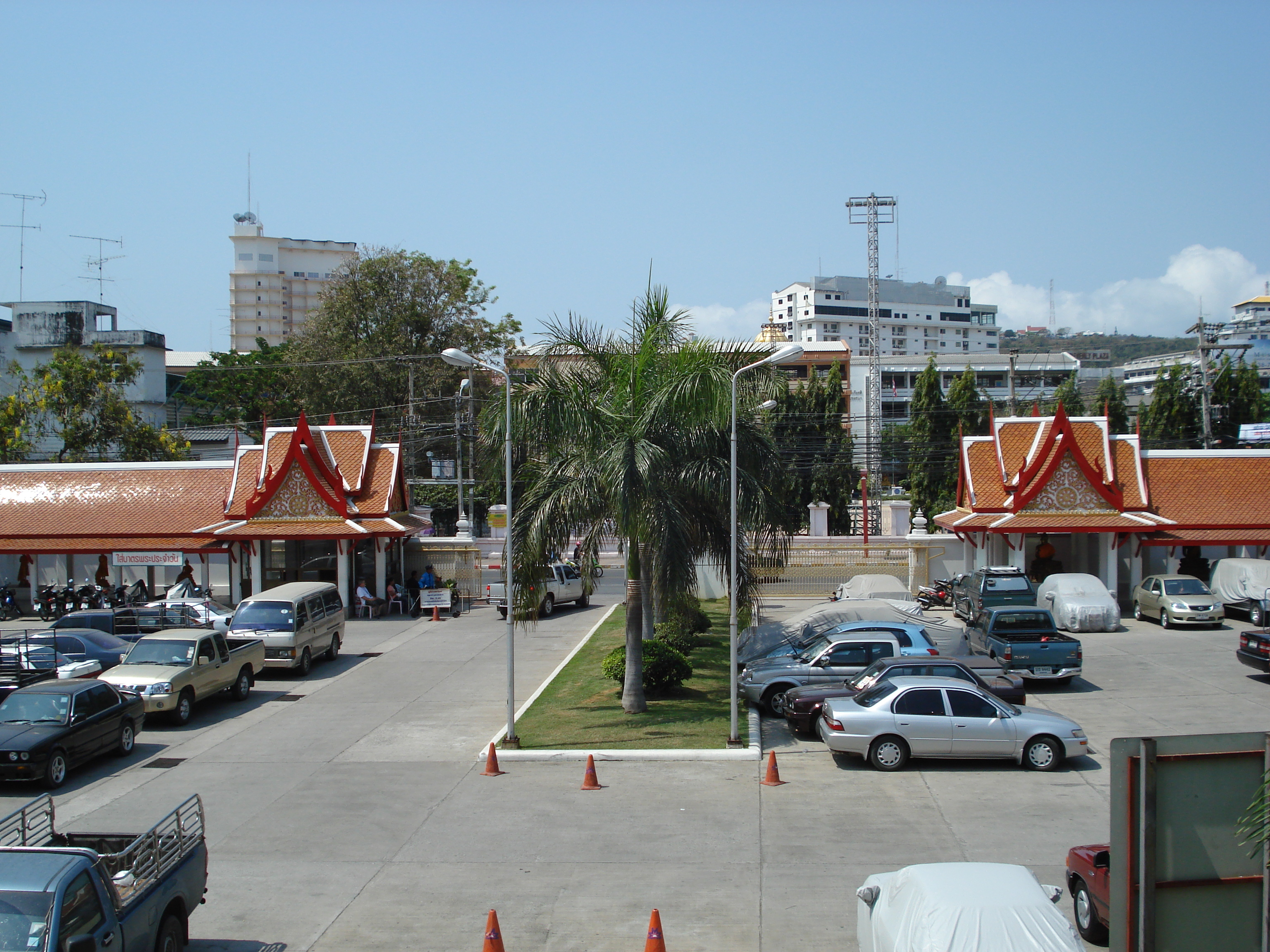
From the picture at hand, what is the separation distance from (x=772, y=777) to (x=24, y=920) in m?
9.84

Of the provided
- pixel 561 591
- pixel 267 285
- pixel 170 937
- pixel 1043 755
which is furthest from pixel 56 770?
pixel 267 285

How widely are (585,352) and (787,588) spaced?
20888 mm

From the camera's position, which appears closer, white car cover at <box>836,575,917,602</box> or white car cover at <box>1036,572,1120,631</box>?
white car cover at <box>1036,572,1120,631</box>

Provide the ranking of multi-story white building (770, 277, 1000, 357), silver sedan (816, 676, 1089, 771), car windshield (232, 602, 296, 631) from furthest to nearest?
1. multi-story white building (770, 277, 1000, 357)
2. car windshield (232, 602, 296, 631)
3. silver sedan (816, 676, 1089, 771)

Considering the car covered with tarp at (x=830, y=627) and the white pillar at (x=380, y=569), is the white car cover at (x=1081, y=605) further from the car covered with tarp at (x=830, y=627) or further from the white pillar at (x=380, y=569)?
the white pillar at (x=380, y=569)

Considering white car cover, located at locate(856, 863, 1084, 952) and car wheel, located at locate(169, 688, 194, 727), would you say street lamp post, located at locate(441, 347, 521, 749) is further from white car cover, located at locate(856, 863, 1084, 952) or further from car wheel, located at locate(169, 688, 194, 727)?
white car cover, located at locate(856, 863, 1084, 952)

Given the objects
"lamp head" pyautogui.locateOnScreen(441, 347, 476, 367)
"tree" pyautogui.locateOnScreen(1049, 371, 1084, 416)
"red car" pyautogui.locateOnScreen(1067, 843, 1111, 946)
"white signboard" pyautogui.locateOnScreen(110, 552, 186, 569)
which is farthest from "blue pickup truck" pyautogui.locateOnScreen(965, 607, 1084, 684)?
"tree" pyautogui.locateOnScreen(1049, 371, 1084, 416)

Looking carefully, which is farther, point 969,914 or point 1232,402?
point 1232,402

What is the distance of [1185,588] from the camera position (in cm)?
2858

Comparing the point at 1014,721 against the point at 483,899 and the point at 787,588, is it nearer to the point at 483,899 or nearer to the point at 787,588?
the point at 483,899

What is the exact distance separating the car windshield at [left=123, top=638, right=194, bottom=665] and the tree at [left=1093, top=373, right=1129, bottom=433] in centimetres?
4826

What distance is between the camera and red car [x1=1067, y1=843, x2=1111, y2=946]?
8945mm

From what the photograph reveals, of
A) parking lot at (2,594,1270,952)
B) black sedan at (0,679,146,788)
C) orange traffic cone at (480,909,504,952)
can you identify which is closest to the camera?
orange traffic cone at (480,909,504,952)

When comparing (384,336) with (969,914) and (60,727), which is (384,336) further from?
(969,914)
